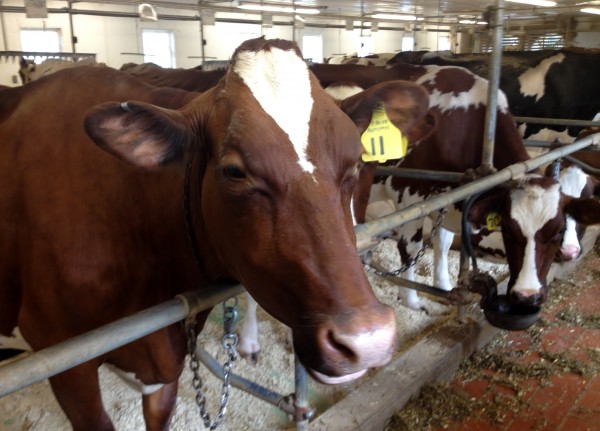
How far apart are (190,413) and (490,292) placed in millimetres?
1584

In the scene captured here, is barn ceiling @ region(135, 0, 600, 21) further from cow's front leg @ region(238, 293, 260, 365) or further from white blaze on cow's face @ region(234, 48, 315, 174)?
white blaze on cow's face @ region(234, 48, 315, 174)

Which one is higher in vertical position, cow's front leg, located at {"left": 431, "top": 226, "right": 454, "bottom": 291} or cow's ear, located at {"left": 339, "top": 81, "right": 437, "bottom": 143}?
cow's ear, located at {"left": 339, "top": 81, "right": 437, "bottom": 143}

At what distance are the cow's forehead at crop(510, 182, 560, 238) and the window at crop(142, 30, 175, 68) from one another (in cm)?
1256

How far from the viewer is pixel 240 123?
3.76 feet

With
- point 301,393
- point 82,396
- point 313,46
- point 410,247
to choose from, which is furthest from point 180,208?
point 313,46

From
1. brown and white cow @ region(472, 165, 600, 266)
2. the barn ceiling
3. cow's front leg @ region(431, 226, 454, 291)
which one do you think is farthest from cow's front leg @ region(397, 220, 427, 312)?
the barn ceiling

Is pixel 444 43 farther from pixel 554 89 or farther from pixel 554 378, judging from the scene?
pixel 554 378

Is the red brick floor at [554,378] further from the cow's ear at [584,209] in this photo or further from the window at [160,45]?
the window at [160,45]

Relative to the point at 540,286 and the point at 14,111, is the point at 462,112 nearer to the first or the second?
the point at 540,286

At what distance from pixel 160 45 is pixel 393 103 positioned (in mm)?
13494

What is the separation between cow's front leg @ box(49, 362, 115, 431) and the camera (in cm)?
161

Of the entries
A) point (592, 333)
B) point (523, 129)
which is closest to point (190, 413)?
point (592, 333)

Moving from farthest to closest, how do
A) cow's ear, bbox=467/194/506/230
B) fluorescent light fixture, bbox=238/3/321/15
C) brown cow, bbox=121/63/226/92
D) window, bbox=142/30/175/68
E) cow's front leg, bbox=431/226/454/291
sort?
window, bbox=142/30/175/68
fluorescent light fixture, bbox=238/3/321/15
cow's front leg, bbox=431/226/454/291
brown cow, bbox=121/63/226/92
cow's ear, bbox=467/194/506/230

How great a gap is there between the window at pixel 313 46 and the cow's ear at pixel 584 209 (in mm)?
15361
